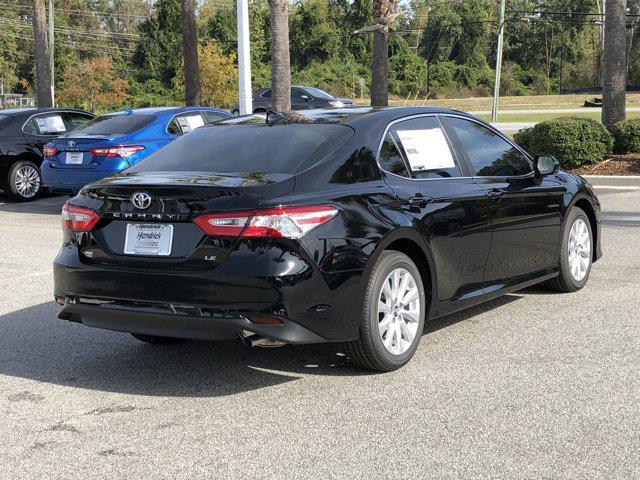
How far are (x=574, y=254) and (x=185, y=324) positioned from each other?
3.97 m

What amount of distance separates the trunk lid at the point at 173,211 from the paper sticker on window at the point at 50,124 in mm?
11730

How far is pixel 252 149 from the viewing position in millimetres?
5512

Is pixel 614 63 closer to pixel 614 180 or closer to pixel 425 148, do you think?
pixel 614 180

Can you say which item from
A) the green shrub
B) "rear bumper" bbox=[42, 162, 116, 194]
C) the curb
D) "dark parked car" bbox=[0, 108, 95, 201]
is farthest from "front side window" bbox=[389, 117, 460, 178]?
the green shrub

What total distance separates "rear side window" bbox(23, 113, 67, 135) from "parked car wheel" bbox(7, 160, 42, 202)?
61cm

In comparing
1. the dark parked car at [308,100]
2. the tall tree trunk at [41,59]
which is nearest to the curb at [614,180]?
the dark parked car at [308,100]

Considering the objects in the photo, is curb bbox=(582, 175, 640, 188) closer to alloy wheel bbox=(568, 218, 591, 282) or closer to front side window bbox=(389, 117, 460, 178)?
alloy wheel bbox=(568, 218, 591, 282)

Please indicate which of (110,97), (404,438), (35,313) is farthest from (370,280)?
(110,97)

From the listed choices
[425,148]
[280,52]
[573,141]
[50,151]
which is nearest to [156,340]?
[425,148]

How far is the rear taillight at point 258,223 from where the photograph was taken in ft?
15.3

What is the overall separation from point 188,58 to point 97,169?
9.57 m

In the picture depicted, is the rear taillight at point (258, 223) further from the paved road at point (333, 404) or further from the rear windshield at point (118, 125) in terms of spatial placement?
the rear windshield at point (118, 125)

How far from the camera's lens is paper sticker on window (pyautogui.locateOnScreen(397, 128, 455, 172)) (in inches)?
228

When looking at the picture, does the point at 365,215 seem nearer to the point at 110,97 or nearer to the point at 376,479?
the point at 376,479
